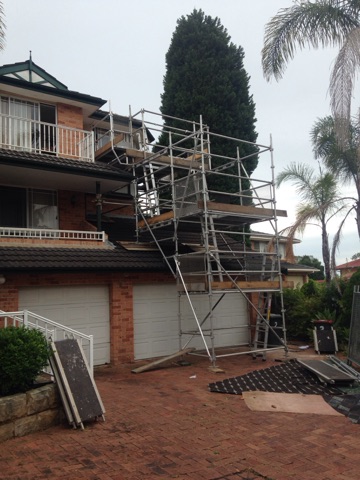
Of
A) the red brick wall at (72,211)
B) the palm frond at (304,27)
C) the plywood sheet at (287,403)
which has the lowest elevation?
the plywood sheet at (287,403)

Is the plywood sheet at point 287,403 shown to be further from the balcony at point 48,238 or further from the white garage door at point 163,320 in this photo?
the balcony at point 48,238

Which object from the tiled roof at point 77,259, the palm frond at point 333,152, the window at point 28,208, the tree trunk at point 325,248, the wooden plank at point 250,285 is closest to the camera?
the tiled roof at point 77,259

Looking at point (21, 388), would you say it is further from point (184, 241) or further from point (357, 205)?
point (357, 205)

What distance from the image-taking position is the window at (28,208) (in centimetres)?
1221

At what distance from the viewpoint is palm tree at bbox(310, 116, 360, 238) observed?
615 inches

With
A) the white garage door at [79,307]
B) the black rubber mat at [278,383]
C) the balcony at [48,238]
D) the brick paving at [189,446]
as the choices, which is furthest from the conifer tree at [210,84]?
the brick paving at [189,446]

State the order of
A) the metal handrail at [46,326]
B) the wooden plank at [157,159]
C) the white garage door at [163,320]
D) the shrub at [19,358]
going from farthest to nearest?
the wooden plank at [157,159] → the white garage door at [163,320] → the metal handrail at [46,326] → the shrub at [19,358]

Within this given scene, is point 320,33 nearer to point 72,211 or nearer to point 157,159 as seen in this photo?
point 157,159

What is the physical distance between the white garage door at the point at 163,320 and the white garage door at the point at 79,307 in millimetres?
898

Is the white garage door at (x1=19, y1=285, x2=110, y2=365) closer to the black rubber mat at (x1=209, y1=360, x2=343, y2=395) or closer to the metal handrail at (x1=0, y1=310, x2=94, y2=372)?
the metal handrail at (x1=0, y1=310, x2=94, y2=372)

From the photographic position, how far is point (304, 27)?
11422 mm

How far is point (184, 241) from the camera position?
13.1 m

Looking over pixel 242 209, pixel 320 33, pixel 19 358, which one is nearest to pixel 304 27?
pixel 320 33

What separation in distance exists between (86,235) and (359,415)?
819cm
